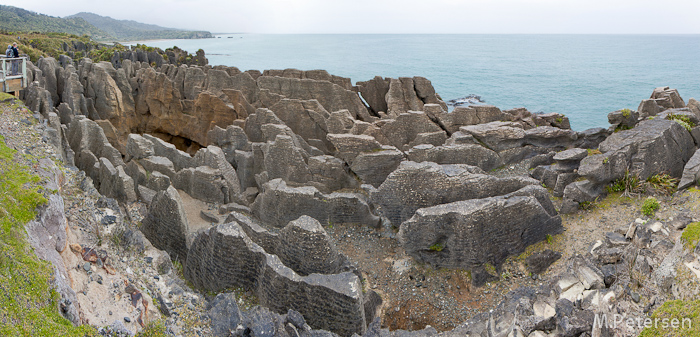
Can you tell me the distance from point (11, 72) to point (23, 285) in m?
22.9

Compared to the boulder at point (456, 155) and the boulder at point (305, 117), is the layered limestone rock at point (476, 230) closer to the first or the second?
the boulder at point (456, 155)

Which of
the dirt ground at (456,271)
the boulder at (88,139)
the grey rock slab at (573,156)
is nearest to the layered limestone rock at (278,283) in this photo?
the dirt ground at (456,271)

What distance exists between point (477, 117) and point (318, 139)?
8385 millimetres

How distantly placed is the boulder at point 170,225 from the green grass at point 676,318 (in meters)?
Answer: 11.9

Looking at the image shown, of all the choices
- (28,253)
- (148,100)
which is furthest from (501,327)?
(148,100)

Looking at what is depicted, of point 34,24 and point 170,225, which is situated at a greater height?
point 34,24

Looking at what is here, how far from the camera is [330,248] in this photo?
12.2 metres

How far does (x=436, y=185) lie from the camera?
49.2 feet

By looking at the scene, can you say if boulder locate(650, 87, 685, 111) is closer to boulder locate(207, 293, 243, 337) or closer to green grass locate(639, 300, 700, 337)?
green grass locate(639, 300, 700, 337)

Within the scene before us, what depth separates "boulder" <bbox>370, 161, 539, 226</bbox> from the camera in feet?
49.0

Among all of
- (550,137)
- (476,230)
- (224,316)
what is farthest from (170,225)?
(550,137)

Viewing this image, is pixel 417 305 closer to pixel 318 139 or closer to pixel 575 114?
pixel 318 139

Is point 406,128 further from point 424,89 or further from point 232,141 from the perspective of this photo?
point 232,141

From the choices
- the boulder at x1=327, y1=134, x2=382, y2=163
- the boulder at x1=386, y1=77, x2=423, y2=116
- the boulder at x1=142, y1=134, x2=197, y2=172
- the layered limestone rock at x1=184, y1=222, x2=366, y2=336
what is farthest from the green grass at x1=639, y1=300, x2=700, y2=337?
the boulder at x1=386, y1=77, x2=423, y2=116
